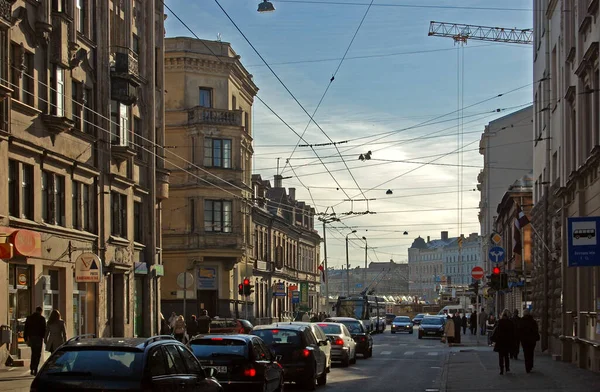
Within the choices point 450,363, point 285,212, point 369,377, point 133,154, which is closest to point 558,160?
point 450,363

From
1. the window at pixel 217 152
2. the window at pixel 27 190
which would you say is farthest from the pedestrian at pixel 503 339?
the window at pixel 217 152

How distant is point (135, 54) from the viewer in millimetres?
42344

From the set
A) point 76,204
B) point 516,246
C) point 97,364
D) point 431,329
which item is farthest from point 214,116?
point 97,364

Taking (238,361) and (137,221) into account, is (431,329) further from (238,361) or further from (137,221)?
(238,361)

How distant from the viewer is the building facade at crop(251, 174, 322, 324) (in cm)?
7244

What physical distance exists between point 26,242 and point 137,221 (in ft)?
47.7

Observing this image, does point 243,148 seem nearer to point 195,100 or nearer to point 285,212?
point 195,100

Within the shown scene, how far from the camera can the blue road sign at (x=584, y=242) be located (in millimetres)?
20500

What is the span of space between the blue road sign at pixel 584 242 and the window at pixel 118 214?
22644 mm

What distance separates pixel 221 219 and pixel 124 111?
2037cm

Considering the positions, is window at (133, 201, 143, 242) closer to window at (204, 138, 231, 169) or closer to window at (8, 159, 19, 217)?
window at (8, 159, 19, 217)

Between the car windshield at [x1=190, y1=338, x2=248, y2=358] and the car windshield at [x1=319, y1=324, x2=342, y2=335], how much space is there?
14.8 meters

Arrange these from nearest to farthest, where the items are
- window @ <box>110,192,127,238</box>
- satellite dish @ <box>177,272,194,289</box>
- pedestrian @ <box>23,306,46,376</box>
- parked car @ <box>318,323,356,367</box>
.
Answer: pedestrian @ <box>23,306,46,376</box>, parked car @ <box>318,323,356,367</box>, satellite dish @ <box>177,272,194,289</box>, window @ <box>110,192,127,238</box>

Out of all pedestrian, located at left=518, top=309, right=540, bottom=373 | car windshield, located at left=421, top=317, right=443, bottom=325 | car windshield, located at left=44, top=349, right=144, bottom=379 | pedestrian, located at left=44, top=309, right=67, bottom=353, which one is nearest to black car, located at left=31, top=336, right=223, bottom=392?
car windshield, located at left=44, top=349, right=144, bottom=379
